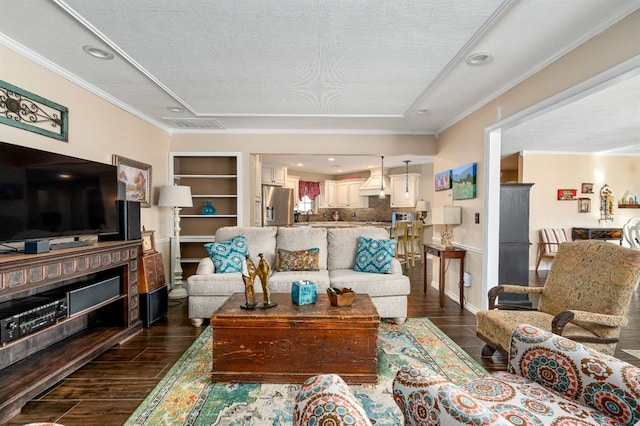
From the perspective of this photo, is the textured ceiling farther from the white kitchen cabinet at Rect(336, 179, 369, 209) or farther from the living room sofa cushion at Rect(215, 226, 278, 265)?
the white kitchen cabinet at Rect(336, 179, 369, 209)

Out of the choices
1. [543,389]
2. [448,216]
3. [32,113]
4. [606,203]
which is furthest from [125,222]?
[606,203]

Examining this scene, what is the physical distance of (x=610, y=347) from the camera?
6.72 feet

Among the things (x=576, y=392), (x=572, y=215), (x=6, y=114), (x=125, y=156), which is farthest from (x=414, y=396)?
(x=572, y=215)

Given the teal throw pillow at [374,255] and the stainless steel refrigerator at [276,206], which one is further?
the stainless steel refrigerator at [276,206]

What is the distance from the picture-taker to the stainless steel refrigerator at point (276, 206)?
21.4 feet

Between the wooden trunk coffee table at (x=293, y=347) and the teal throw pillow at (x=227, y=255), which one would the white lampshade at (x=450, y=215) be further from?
the teal throw pillow at (x=227, y=255)

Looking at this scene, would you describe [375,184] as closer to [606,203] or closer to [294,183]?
[294,183]

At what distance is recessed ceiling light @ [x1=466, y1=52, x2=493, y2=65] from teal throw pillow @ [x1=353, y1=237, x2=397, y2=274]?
6.38 ft

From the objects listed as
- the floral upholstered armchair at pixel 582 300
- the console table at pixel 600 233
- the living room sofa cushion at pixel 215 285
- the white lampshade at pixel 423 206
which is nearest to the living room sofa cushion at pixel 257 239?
the living room sofa cushion at pixel 215 285

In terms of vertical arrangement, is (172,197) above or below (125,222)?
above

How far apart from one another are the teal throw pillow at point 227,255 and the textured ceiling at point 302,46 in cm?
167

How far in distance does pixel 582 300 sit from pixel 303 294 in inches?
78.1

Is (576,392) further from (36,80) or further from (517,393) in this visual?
(36,80)

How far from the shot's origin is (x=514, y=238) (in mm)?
3932
